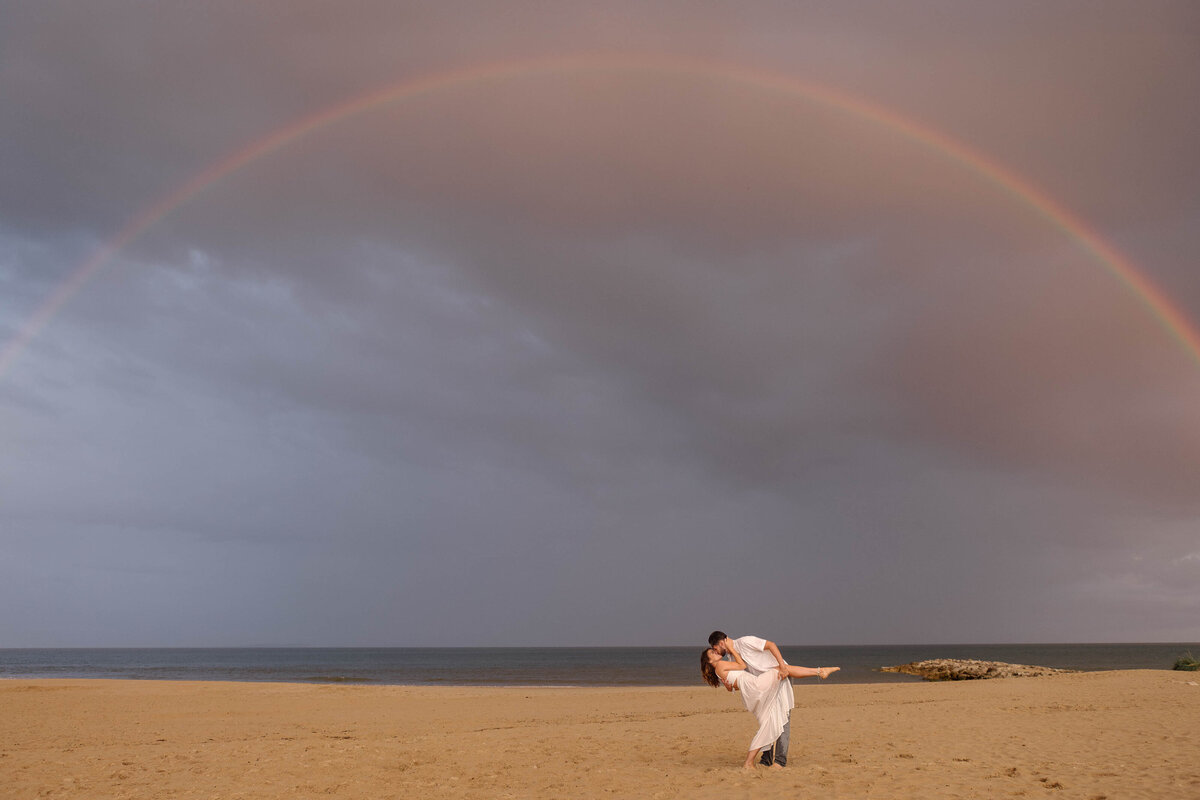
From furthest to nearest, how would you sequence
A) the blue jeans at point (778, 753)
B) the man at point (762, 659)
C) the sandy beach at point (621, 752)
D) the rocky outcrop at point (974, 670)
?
the rocky outcrop at point (974, 670)
the blue jeans at point (778, 753)
the man at point (762, 659)
the sandy beach at point (621, 752)

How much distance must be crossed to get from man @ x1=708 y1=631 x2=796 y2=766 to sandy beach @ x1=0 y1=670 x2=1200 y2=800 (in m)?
0.45

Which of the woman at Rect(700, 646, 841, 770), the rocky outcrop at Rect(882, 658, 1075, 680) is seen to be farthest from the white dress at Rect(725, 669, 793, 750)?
the rocky outcrop at Rect(882, 658, 1075, 680)

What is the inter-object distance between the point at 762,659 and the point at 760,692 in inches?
17.1

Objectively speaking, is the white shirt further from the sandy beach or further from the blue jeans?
the sandy beach

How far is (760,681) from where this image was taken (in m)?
11.5

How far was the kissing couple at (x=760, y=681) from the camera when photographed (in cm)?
1143

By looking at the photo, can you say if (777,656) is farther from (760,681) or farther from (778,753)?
(778,753)

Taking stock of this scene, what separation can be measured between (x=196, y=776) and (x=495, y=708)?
57.9 ft

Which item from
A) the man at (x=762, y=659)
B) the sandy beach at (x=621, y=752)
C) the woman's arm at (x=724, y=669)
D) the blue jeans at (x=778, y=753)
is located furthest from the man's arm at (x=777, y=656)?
the sandy beach at (x=621, y=752)

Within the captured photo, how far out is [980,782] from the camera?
10.3 metres

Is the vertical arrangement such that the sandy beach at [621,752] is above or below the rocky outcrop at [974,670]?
above

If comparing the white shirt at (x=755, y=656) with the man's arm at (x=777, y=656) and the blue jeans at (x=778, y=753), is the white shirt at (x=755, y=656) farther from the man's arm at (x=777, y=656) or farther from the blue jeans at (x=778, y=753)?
the blue jeans at (x=778, y=753)

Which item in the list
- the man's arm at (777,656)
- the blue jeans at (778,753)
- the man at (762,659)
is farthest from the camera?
the blue jeans at (778,753)

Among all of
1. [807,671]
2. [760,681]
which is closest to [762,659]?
[760,681]
